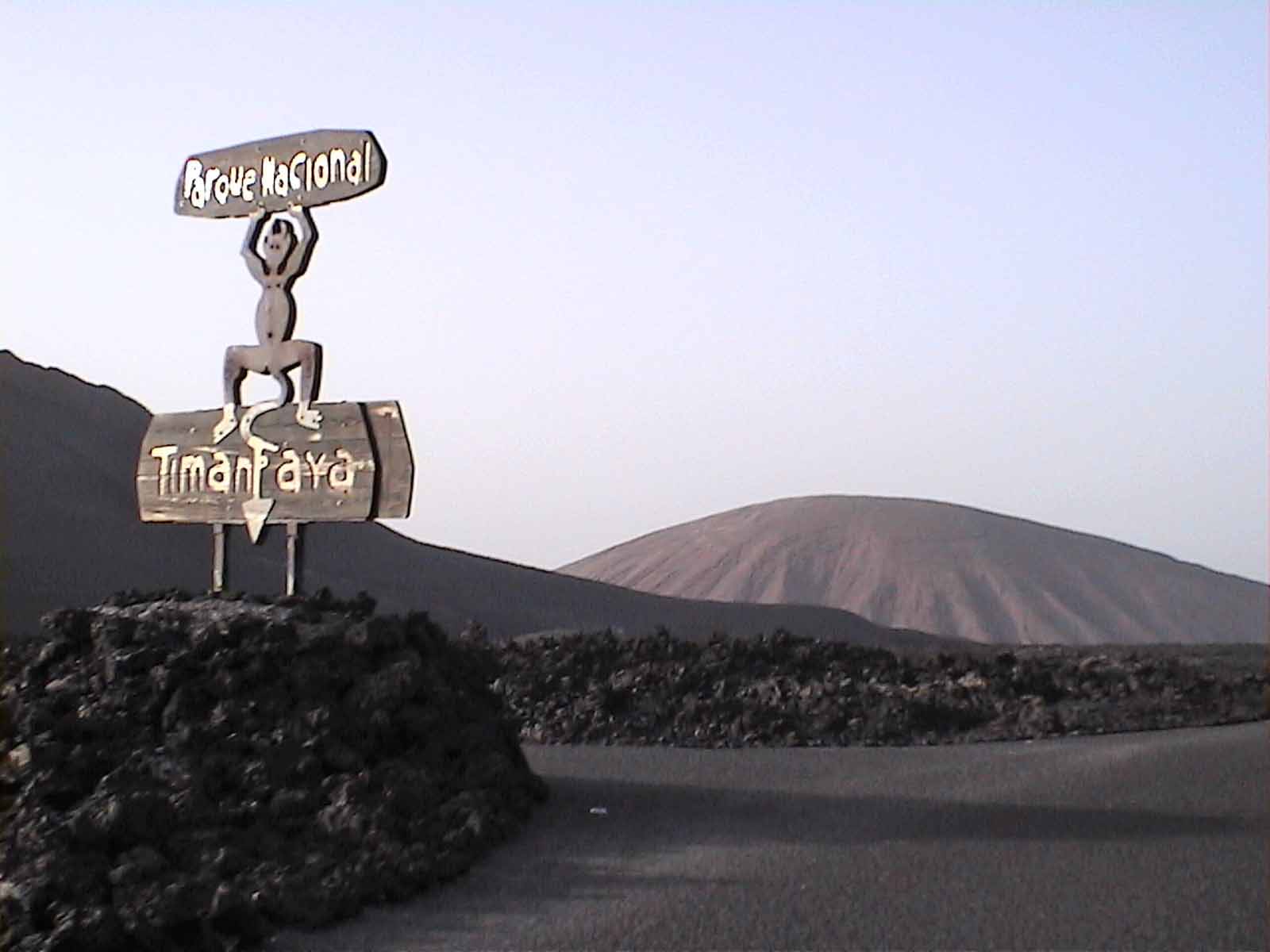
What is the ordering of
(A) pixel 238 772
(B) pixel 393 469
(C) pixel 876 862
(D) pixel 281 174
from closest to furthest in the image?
(C) pixel 876 862, (A) pixel 238 772, (B) pixel 393 469, (D) pixel 281 174

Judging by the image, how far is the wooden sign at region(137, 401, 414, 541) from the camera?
38.9 feet

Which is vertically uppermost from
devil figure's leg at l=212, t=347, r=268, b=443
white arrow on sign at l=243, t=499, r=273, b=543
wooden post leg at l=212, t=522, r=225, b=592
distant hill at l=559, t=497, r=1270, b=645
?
devil figure's leg at l=212, t=347, r=268, b=443

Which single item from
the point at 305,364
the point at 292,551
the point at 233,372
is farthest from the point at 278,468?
the point at 233,372

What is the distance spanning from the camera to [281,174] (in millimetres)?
12781

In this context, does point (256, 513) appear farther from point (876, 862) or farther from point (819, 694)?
point (876, 862)

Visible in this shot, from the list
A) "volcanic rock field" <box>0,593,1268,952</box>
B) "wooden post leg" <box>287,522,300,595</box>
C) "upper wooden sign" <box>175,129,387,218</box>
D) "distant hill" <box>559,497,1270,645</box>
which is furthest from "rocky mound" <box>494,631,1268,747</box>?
"distant hill" <box>559,497,1270,645</box>

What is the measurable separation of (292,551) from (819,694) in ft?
15.0

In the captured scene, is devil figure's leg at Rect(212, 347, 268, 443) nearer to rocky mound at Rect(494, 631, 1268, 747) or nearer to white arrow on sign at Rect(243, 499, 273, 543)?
white arrow on sign at Rect(243, 499, 273, 543)

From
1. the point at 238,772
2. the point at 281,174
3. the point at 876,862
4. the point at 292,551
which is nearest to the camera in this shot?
the point at 876,862

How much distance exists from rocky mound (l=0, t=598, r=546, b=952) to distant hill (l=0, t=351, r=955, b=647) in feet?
72.9

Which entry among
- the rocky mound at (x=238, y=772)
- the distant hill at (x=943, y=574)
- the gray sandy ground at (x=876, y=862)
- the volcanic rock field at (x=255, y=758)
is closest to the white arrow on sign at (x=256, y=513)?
the volcanic rock field at (x=255, y=758)

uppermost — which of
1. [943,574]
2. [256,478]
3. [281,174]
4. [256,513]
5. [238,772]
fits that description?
[281,174]

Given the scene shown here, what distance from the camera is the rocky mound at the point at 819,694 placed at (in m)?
13.5

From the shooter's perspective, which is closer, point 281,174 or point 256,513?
point 256,513
